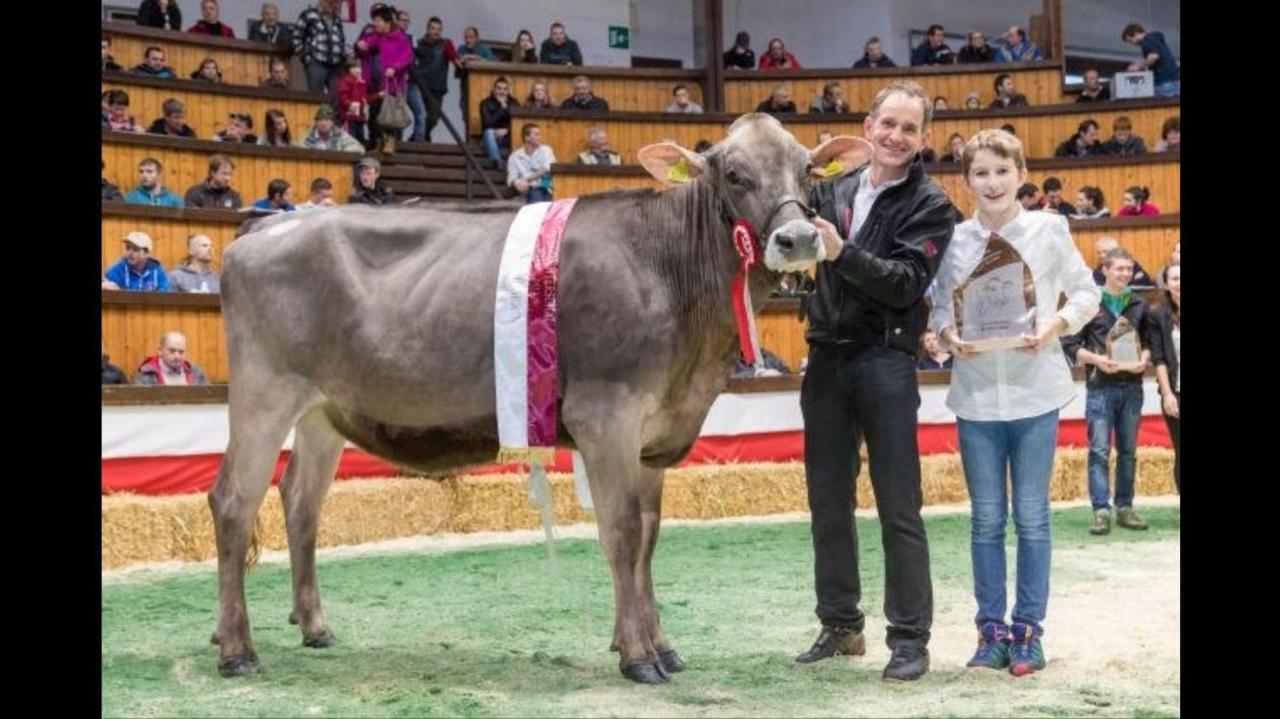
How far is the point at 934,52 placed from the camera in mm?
19188

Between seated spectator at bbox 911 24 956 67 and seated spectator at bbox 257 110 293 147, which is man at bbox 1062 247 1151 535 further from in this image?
seated spectator at bbox 911 24 956 67

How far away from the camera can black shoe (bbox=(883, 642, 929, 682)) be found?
14.2 feet

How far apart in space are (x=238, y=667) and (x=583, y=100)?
40.7ft

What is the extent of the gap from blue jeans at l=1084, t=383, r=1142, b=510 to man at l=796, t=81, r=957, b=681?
4.66m

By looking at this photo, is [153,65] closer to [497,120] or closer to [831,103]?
[497,120]

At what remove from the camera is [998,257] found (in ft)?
15.0

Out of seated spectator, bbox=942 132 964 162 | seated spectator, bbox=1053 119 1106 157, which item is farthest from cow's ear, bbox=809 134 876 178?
seated spectator, bbox=1053 119 1106 157

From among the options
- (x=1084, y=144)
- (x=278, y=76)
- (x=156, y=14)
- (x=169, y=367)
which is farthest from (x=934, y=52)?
(x=169, y=367)

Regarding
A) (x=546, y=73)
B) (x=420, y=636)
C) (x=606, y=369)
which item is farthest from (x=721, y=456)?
(x=546, y=73)

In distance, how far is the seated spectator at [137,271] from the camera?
9.87 meters

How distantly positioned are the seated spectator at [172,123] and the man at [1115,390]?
8.68 meters

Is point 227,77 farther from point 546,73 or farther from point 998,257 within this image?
point 998,257
